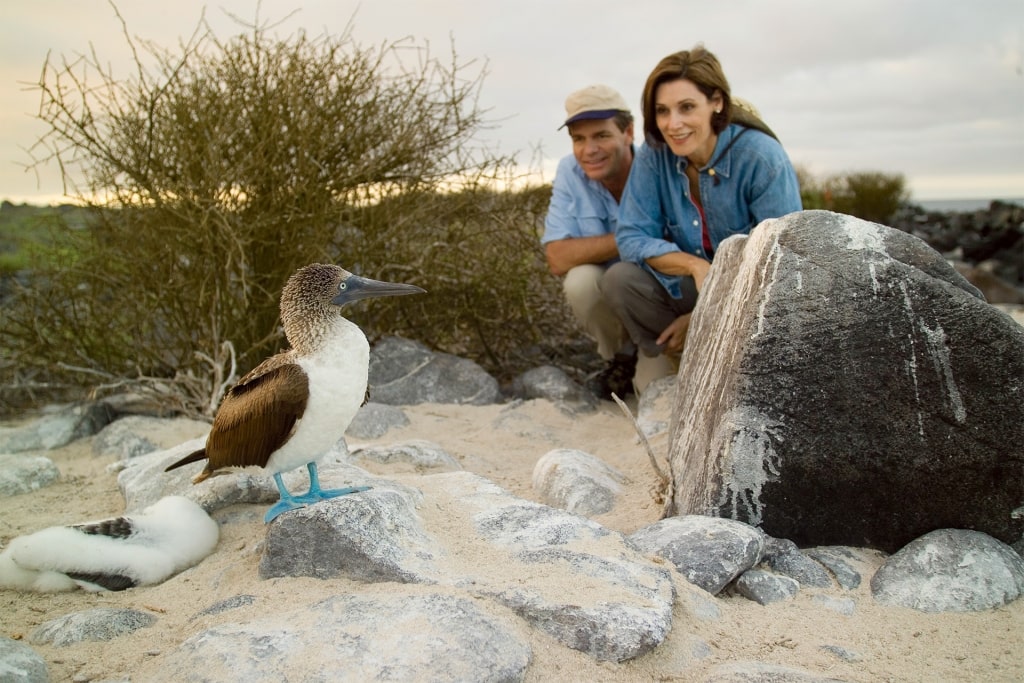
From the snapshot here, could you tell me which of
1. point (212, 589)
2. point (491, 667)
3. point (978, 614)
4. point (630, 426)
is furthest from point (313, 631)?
point (630, 426)

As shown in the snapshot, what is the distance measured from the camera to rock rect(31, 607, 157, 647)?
2.73 meters

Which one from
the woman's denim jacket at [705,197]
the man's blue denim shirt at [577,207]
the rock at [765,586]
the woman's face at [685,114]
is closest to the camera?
the rock at [765,586]

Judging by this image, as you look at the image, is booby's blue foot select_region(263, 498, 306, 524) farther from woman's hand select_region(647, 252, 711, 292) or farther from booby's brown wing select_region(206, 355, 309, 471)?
woman's hand select_region(647, 252, 711, 292)

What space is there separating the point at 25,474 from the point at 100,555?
5.40ft

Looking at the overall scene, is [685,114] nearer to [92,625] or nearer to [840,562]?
[840,562]

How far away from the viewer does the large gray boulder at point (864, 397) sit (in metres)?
3.10

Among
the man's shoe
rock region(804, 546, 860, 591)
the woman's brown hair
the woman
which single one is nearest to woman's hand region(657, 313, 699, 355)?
the woman

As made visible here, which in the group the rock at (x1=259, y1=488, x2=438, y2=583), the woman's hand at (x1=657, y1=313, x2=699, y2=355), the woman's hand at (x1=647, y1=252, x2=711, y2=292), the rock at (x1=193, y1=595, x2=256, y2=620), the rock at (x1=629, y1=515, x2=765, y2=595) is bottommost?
the rock at (x1=629, y1=515, x2=765, y2=595)

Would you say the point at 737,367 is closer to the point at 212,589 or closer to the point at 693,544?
the point at 693,544

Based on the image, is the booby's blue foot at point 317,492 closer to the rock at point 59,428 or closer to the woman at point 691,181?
the woman at point 691,181

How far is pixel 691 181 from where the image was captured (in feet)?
16.3

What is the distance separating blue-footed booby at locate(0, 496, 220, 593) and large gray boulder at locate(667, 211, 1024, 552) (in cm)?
196

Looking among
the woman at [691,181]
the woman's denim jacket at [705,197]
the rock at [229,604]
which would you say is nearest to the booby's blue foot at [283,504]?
the rock at [229,604]

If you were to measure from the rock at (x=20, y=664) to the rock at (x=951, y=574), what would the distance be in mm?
2565
